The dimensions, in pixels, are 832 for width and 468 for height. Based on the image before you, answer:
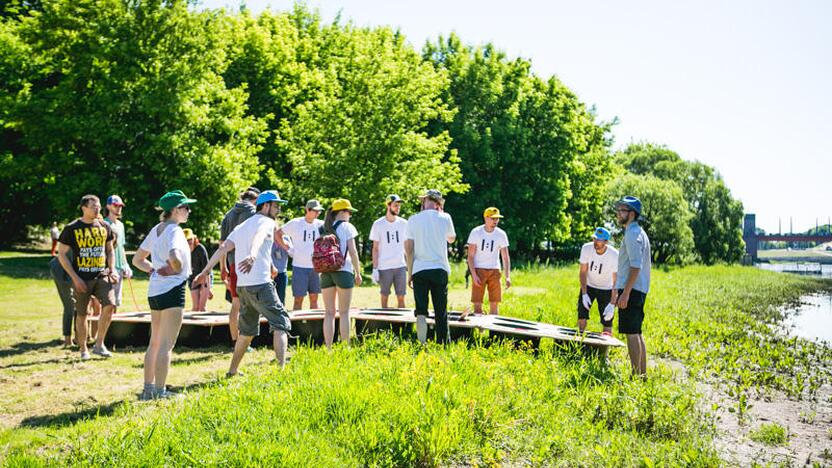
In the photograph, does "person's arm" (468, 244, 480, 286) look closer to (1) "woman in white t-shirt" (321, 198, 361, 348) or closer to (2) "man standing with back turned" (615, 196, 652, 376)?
(1) "woman in white t-shirt" (321, 198, 361, 348)

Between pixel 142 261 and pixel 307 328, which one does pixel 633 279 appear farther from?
pixel 142 261

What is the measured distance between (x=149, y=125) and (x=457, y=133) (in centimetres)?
1654

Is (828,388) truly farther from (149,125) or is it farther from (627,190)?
(627,190)

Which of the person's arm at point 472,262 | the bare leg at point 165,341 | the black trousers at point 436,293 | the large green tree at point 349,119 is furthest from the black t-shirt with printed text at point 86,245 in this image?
the large green tree at point 349,119

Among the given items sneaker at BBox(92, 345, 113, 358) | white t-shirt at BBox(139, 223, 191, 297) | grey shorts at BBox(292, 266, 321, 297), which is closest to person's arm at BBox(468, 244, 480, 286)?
grey shorts at BBox(292, 266, 321, 297)

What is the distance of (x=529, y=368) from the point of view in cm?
745

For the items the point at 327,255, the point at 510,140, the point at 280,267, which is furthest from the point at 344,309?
the point at 510,140

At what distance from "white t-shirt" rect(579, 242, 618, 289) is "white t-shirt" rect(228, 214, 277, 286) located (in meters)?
4.89

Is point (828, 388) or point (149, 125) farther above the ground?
point (149, 125)

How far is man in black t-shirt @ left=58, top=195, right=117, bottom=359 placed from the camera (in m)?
8.12

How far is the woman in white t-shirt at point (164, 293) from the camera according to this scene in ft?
20.5

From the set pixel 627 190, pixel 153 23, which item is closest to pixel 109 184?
pixel 153 23

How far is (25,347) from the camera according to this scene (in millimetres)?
9180

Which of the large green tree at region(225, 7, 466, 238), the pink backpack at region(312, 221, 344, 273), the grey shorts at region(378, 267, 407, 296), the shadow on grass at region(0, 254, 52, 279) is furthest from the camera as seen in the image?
the large green tree at region(225, 7, 466, 238)
